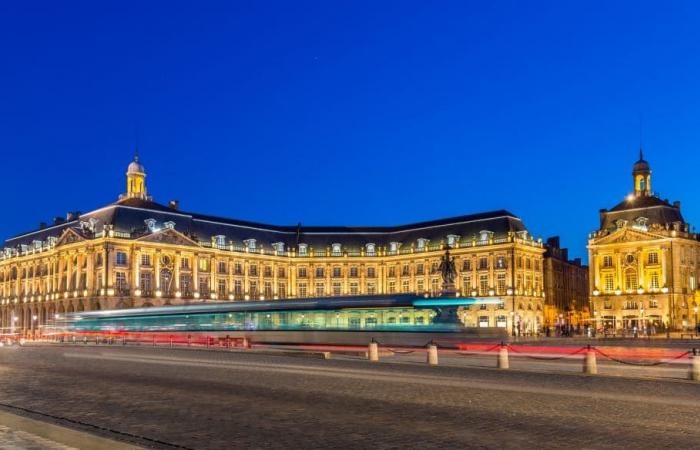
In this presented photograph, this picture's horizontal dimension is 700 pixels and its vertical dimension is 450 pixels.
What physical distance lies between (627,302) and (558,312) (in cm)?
2659

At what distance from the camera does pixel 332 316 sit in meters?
53.2

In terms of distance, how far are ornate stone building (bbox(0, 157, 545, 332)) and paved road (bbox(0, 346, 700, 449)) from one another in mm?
83511

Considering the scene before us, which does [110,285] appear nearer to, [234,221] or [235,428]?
[234,221]

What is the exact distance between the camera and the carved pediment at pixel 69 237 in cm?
11512

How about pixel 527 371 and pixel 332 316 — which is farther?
pixel 332 316

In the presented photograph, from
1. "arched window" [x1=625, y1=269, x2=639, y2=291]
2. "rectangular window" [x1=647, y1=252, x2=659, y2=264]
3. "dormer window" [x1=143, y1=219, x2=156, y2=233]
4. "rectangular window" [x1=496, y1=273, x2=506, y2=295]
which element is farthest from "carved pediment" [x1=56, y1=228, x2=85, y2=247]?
"rectangular window" [x1=647, y1=252, x2=659, y2=264]

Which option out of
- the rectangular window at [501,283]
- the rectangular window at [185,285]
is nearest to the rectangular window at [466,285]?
the rectangular window at [501,283]

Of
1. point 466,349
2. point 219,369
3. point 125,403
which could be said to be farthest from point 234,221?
point 125,403

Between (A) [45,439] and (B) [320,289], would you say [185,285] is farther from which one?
(A) [45,439]

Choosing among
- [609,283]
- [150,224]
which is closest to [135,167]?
[150,224]

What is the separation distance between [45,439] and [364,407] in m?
7.57

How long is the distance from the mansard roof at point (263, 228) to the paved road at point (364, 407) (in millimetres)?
89460

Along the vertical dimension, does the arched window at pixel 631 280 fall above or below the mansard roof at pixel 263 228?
below

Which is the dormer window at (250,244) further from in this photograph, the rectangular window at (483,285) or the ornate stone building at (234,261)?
the rectangular window at (483,285)
